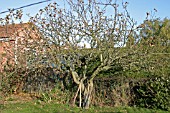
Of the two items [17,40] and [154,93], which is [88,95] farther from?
[17,40]

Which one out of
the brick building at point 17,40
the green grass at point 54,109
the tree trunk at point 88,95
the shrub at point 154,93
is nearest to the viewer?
the green grass at point 54,109

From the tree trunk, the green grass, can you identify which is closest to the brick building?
the green grass

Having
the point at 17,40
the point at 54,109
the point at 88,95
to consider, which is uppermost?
the point at 17,40

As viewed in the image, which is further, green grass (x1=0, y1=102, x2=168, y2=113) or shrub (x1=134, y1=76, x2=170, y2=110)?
shrub (x1=134, y1=76, x2=170, y2=110)

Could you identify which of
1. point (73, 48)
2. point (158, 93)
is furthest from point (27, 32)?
point (158, 93)

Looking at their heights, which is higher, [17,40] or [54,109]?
[17,40]

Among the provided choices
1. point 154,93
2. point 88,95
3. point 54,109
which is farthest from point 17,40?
point 154,93

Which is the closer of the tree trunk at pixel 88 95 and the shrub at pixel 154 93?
the shrub at pixel 154 93

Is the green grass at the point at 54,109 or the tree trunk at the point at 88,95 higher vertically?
the tree trunk at the point at 88,95

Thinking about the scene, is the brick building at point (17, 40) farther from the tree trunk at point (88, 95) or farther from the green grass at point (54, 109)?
the tree trunk at point (88, 95)

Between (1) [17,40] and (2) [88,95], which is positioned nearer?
(2) [88,95]

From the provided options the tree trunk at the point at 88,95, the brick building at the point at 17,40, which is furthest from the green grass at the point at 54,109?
the brick building at the point at 17,40

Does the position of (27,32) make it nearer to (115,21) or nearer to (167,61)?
(115,21)

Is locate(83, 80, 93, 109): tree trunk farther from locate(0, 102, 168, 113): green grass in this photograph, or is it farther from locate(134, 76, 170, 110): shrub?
locate(134, 76, 170, 110): shrub
